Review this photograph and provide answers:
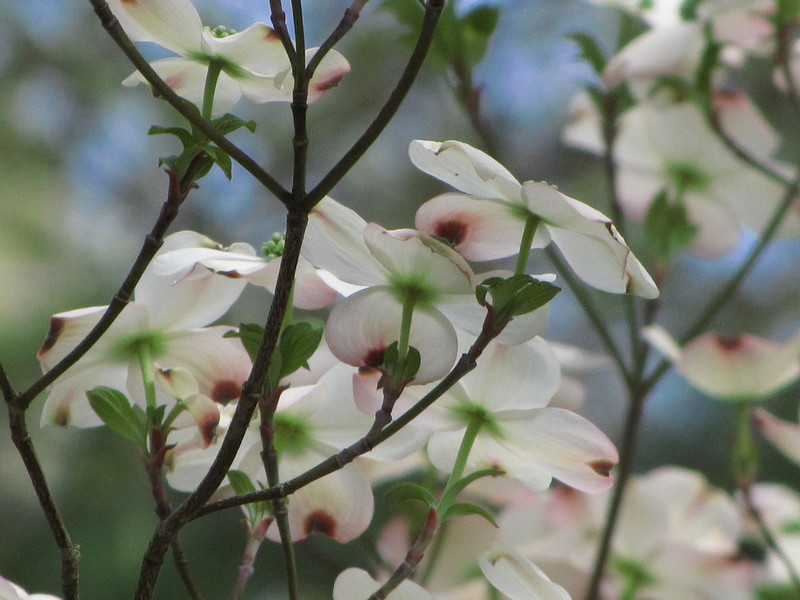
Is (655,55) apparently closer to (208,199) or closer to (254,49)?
(254,49)

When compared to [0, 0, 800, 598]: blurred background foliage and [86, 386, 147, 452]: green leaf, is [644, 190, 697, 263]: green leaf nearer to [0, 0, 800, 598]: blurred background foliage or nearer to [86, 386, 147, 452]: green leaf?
[86, 386, 147, 452]: green leaf

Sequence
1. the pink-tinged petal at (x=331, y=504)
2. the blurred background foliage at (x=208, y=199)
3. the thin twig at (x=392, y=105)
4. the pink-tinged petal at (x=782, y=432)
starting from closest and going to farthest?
the thin twig at (x=392, y=105), the pink-tinged petal at (x=331, y=504), the pink-tinged petal at (x=782, y=432), the blurred background foliage at (x=208, y=199)

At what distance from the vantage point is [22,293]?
1704 millimetres

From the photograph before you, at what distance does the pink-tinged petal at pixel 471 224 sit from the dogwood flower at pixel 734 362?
0.32 m

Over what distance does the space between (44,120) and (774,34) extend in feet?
6.04

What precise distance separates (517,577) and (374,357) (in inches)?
2.9

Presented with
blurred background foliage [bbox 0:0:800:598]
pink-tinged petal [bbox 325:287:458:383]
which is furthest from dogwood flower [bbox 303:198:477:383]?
blurred background foliage [bbox 0:0:800:598]

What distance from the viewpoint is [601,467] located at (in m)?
0.29

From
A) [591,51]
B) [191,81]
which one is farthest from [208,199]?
[191,81]

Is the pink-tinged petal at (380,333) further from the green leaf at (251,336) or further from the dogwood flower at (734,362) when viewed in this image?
the dogwood flower at (734,362)

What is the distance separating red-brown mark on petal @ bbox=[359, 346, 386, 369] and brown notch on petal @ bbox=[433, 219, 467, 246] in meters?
0.04

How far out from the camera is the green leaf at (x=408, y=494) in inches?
10.9

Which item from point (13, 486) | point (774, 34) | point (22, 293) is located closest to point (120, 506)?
point (13, 486)

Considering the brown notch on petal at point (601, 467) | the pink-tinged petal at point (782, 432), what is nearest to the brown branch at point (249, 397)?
the brown notch on petal at point (601, 467)
